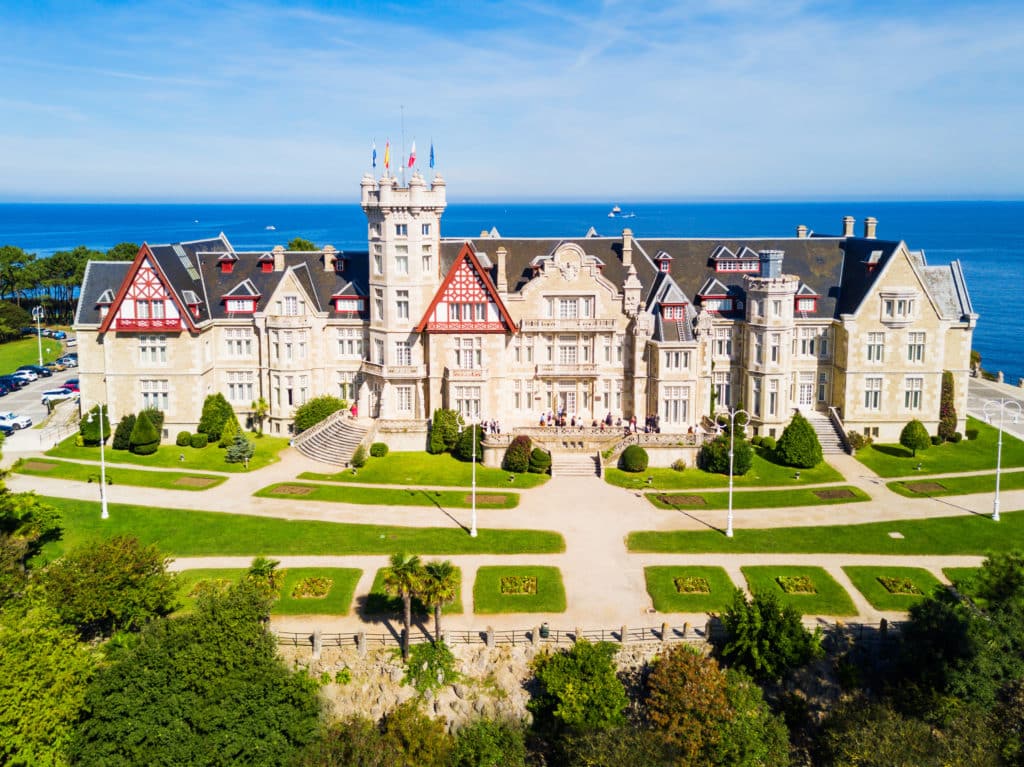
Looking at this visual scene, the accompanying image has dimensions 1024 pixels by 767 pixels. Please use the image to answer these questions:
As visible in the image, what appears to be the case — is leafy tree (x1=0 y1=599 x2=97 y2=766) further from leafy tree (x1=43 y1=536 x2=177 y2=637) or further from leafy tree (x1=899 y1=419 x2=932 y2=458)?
leafy tree (x1=899 y1=419 x2=932 y2=458)

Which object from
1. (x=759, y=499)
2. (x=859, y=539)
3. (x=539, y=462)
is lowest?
(x=859, y=539)

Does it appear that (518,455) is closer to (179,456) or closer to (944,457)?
(179,456)

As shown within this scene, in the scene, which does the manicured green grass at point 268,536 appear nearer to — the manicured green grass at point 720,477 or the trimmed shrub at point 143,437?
the trimmed shrub at point 143,437

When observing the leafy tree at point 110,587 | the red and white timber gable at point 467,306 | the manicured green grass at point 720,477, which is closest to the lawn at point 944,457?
the manicured green grass at point 720,477

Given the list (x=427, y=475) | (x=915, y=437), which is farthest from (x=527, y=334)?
(x=915, y=437)

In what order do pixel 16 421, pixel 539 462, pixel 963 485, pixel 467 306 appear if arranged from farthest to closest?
→ 1. pixel 16 421
2. pixel 467 306
3. pixel 539 462
4. pixel 963 485

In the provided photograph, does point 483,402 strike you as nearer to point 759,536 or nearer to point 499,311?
point 499,311

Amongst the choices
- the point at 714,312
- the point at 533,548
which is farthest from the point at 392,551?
the point at 714,312
